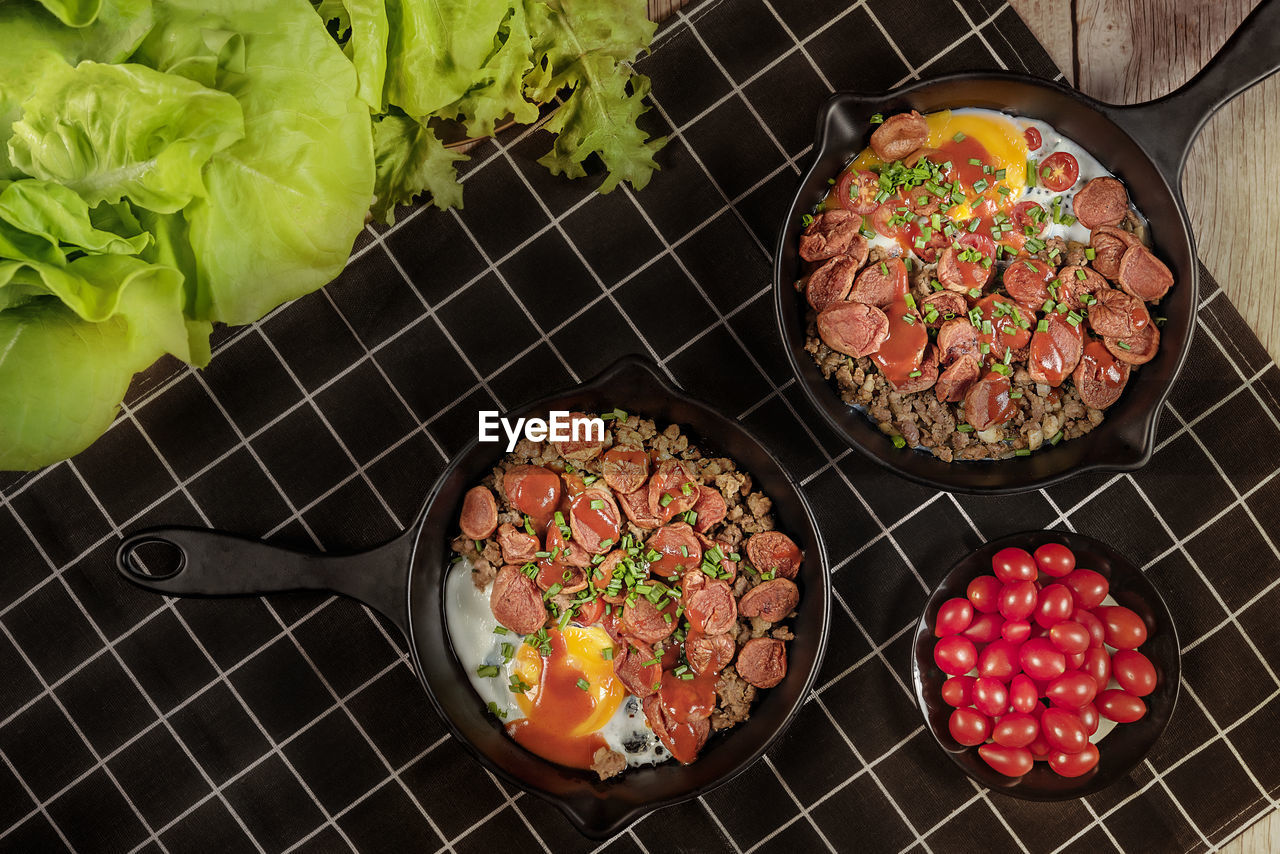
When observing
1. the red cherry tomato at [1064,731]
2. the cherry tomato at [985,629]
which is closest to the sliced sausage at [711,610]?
the cherry tomato at [985,629]

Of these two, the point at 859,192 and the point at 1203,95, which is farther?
the point at 859,192

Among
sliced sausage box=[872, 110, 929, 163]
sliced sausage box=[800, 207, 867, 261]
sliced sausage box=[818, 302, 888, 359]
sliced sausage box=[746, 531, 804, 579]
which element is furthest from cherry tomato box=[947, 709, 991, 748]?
sliced sausage box=[872, 110, 929, 163]

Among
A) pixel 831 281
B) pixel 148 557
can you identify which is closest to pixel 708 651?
pixel 831 281

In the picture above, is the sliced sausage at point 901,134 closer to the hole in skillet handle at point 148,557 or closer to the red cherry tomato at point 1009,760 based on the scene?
the red cherry tomato at point 1009,760

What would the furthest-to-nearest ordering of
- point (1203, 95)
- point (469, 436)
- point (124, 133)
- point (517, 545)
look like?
point (469, 436)
point (517, 545)
point (1203, 95)
point (124, 133)

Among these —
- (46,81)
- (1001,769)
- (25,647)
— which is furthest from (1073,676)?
(25,647)

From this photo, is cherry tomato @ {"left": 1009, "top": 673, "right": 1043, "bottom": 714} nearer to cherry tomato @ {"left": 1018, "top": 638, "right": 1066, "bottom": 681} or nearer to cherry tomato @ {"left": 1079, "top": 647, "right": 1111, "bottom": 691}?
cherry tomato @ {"left": 1018, "top": 638, "right": 1066, "bottom": 681}

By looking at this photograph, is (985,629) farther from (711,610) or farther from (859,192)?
(859,192)
